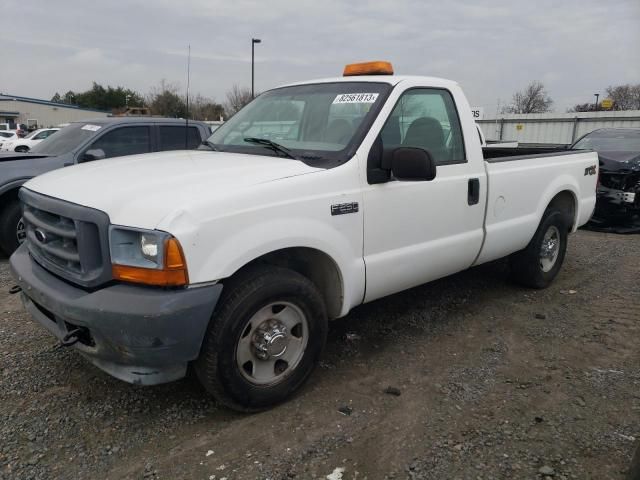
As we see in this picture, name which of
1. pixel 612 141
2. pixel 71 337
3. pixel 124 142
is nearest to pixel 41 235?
pixel 71 337

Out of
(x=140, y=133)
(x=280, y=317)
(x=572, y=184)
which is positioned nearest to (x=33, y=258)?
(x=280, y=317)

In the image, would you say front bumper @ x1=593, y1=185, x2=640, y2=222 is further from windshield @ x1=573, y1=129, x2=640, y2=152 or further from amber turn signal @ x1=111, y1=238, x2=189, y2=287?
amber turn signal @ x1=111, y1=238, x2=189, y2=287

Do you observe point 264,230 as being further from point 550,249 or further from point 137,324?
point 550,249

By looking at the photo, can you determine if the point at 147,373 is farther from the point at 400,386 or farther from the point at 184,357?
the point at 400,386

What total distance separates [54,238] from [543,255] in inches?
173

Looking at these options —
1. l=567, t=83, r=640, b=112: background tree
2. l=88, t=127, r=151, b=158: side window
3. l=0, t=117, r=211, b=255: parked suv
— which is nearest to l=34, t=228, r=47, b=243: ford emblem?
l=0, t=117, r=211, b=255: parked suv

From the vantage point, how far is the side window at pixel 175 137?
714 cm

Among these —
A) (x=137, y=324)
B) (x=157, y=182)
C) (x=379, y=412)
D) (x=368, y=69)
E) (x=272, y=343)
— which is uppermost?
(x=368, y=69)

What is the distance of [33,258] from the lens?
10.0 ft

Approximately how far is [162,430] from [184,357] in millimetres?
583

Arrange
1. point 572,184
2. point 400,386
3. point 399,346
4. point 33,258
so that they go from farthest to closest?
1. point 572,184
2. point 399,346
3. point 400,386
4. point 33,258

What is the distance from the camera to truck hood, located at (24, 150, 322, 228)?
2.46m

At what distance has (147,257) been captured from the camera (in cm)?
241

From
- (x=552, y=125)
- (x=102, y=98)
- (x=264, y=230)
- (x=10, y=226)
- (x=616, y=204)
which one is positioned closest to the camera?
(x=264, y=230)
